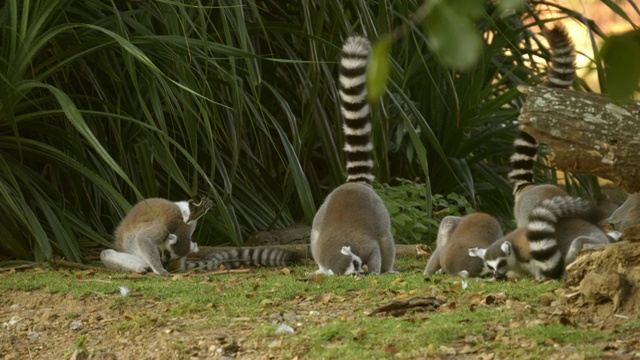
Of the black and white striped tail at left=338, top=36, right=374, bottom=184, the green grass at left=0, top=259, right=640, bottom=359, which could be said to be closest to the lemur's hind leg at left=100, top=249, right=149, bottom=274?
the green grass at left=0, top=259, right=640, bottom=359

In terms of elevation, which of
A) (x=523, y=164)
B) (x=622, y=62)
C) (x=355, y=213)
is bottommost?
(x=355, y=213)

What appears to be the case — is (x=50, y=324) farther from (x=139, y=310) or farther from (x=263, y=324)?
(x=263, y=324)

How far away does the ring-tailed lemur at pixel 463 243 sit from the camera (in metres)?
5.88

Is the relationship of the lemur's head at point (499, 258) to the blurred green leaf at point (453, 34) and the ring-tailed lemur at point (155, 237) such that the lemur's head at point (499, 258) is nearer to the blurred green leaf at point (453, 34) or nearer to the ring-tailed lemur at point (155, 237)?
the ring-tailed lemur at point (155, 237)

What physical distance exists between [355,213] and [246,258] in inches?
42.7

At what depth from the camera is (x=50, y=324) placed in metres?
5.01

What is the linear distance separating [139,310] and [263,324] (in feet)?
2.88

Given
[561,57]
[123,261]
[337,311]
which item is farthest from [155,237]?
[561,57]

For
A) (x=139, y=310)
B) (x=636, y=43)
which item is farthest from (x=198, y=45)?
(x=636, y=43)

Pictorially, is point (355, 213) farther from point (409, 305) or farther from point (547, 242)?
point (409, 305)

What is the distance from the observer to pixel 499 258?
560 centimetres

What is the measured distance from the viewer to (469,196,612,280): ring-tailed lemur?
5324 millimetres

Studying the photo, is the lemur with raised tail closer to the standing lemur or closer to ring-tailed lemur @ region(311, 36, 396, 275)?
ring-tailed lemur @ region(311, 36, 396, 275)

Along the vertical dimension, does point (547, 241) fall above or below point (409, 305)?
above
